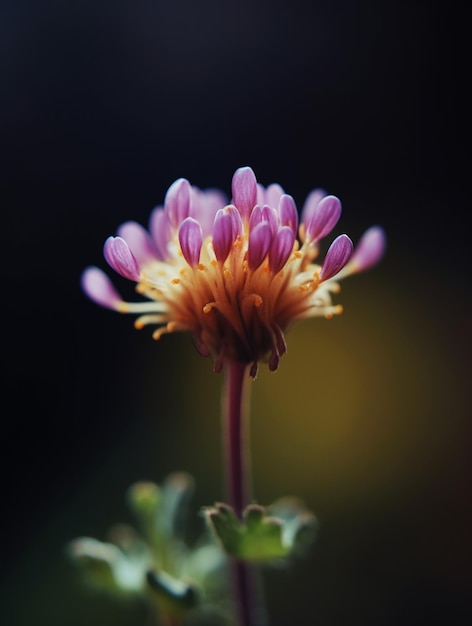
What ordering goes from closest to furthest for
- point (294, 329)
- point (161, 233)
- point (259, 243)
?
point (259, 243) → point (161, 233) → point (294, 329)

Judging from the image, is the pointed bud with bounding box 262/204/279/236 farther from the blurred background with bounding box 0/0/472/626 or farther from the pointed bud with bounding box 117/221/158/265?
the blurred background with bounding box 0/0/472/626

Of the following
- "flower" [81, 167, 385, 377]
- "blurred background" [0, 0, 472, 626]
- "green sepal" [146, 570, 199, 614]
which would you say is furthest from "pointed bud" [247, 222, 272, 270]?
"blurred background" [0, 0, 472, 626]

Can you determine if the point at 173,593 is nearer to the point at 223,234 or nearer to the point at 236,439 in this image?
the point at 236,439

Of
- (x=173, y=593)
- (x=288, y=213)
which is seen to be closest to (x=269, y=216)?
(x=288, y=213)

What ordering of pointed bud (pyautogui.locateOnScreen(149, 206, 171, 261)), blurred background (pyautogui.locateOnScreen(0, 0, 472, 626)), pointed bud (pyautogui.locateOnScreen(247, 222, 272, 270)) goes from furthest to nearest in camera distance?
blurred background (pyautogui.locateOnScreen(0, 0, 472, 626)) < pointed bud (pyautogui.locateOnScreen(149, 206, 171, 261)) < pointed bud (pyautogui.locateOnScreen(247, 222, 272, 270))

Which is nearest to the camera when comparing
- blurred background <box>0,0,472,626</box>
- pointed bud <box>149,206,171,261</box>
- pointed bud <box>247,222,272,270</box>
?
pointed bud <box>247,222,272,270</box>

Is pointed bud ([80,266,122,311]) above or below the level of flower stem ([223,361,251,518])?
above

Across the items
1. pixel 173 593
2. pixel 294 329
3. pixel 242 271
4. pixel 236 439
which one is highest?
pixel 294 329

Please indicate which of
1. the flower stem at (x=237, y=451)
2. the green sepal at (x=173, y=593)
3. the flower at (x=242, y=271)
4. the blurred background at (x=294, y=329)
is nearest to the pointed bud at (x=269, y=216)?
the flower at (x=242, y=271)
